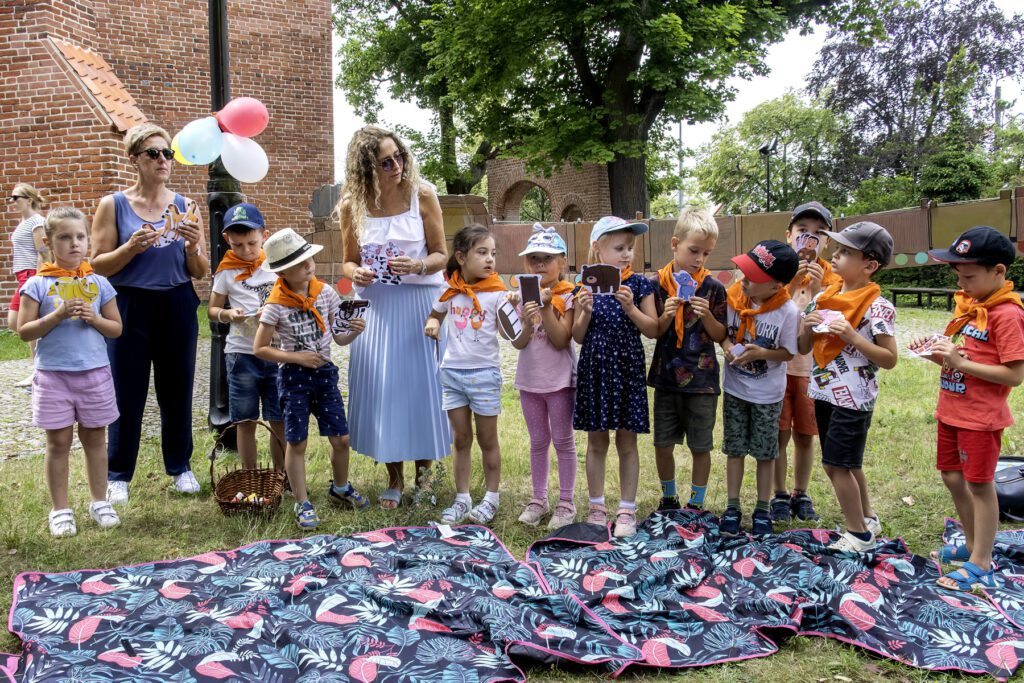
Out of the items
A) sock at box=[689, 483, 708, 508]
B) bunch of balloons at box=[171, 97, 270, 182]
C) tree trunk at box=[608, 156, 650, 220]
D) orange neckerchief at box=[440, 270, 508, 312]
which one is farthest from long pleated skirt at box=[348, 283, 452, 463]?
tree trunk at box=[608, 156, 650, 220]

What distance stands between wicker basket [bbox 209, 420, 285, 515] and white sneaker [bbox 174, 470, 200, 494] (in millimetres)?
412

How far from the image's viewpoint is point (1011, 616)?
3041 millimetres

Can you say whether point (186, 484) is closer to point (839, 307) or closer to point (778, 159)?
point (839, 307)

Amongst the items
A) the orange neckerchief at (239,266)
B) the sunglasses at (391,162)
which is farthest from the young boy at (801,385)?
the orange neckerchief at (239,266)

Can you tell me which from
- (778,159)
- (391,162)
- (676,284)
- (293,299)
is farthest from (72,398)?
(778,159)

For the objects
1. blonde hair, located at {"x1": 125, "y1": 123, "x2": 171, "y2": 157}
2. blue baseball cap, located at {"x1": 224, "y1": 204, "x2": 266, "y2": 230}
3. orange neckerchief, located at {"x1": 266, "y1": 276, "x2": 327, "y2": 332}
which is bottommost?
orange neckerchief, located at {"x1": 266, "y1": 276, "x2": 327, "y2": 332}

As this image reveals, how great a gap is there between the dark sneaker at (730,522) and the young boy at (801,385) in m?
0.35

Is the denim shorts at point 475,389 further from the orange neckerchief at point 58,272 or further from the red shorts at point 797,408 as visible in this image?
the orange neckerchief at point 58,272

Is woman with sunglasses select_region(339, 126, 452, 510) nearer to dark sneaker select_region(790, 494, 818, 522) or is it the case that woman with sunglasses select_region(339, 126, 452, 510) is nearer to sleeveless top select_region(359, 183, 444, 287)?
sleeveless top select_region(359, 183, 444, 287)

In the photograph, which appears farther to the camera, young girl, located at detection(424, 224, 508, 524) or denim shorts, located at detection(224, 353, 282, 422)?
denim shorts, located at detection(224, 353, 282, 422)

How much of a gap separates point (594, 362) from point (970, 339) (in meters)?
1.77

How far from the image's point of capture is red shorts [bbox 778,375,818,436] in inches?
167

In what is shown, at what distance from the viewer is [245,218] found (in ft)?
14.6

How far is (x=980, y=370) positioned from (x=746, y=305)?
1155 millimetres
